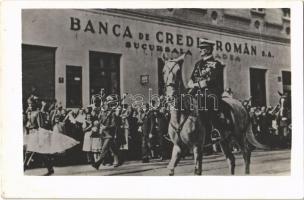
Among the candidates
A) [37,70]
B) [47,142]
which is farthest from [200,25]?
[47,142]

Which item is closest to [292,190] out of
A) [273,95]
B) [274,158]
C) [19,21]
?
[274,158]

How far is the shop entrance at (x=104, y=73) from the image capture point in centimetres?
292

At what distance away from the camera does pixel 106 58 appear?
293cm

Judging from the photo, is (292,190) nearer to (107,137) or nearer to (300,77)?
(300,77)

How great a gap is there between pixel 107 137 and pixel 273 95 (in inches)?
44.3

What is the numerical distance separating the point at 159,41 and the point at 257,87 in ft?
2.38

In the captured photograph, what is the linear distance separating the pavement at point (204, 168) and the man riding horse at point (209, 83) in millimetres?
199

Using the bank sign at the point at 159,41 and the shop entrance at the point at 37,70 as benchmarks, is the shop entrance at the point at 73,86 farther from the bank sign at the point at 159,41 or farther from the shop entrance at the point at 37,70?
the bank sign at the point at 159,41

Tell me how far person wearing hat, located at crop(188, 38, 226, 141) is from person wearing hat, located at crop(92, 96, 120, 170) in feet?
1.72

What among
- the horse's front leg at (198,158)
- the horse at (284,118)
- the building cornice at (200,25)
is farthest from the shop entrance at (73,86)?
the horse at (284,118)

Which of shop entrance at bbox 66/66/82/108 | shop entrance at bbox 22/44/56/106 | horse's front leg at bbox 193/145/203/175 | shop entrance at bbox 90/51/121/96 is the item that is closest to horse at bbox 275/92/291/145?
horse's front leg at bbox 193/145/203/175

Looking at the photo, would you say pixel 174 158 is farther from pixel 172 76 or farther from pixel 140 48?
pixel 140 48

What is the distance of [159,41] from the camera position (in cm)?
299

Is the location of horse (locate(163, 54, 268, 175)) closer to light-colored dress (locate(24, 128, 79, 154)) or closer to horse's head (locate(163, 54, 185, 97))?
horse's head (locate(163, 54, 185, 97))
